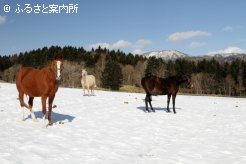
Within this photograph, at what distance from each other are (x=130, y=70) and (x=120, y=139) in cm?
12883

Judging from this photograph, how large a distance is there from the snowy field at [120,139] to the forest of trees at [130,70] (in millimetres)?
79680

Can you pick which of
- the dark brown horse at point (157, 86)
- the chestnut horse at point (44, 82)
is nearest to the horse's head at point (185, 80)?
the dark brown horse at point (157, 86)

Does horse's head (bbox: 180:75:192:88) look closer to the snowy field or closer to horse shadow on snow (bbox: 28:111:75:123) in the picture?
the snowy field

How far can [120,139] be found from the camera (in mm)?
11539

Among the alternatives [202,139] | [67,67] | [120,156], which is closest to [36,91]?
[120,156]

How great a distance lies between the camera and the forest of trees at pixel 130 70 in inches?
4168

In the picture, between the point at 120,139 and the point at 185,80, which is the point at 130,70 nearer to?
the point at 185,80

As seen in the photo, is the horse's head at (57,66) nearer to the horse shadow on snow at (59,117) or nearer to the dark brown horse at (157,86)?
the horse shadow on snow at (59,117)

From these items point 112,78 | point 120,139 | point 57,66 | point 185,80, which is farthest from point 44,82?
point 112,78

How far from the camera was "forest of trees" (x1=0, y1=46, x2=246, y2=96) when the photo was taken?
4168 inches

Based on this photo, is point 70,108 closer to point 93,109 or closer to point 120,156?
point 93,109

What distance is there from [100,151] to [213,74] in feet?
380

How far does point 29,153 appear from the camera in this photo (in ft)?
28.5

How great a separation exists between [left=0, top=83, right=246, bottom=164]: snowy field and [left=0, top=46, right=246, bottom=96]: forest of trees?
261 feet
